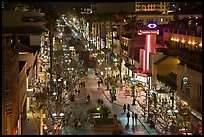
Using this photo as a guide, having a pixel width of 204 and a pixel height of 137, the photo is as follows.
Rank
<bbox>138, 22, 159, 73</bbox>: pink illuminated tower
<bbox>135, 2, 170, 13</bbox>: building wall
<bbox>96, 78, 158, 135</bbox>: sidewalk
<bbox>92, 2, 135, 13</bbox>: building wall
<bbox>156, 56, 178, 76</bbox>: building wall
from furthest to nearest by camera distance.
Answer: <bbox>135, 2, 170, 13</bbox>: building wall < <bbox>92, 2, 135, 13</bbox>: building wall < <bbox>138, 22, 159, 73</bbox>: pink illuminated tower < <bbox>156, 56, 178, 76</bbox>: building wall < <bbox>96, 78, 158, 135</bbox>: sidewalk

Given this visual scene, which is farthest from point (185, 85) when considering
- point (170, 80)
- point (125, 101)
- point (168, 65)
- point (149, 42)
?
point (149, 42)

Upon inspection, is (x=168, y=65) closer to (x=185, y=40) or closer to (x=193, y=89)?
(x=185, y=40)

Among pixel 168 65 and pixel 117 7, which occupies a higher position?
pixel 168 65

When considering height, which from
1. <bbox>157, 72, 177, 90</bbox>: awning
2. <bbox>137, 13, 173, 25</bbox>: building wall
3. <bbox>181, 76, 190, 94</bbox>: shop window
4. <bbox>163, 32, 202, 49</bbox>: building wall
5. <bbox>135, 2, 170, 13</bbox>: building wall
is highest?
<bbox>163, 32, 202, 49</bbox>: building wall

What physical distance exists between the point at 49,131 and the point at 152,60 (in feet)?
96.4

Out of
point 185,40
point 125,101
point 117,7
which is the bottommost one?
point 117,7

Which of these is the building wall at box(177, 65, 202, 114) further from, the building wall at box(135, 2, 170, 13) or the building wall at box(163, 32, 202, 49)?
the building wall at box(135, 2, 170, 13)

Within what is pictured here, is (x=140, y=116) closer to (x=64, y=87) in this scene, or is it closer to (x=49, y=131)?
(x=49, y=131)

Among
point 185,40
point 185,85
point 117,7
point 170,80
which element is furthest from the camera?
point 117,7

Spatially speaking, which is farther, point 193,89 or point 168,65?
point 168,65

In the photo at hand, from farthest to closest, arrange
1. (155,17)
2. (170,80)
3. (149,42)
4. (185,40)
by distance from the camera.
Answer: (155,17), (149,42), (185,40), (170,80)

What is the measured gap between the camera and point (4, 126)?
2517cm

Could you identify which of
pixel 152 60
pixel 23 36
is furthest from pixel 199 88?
pixel 23 36

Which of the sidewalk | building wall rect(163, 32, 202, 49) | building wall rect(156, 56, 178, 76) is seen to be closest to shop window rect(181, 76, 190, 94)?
the sidewalk
